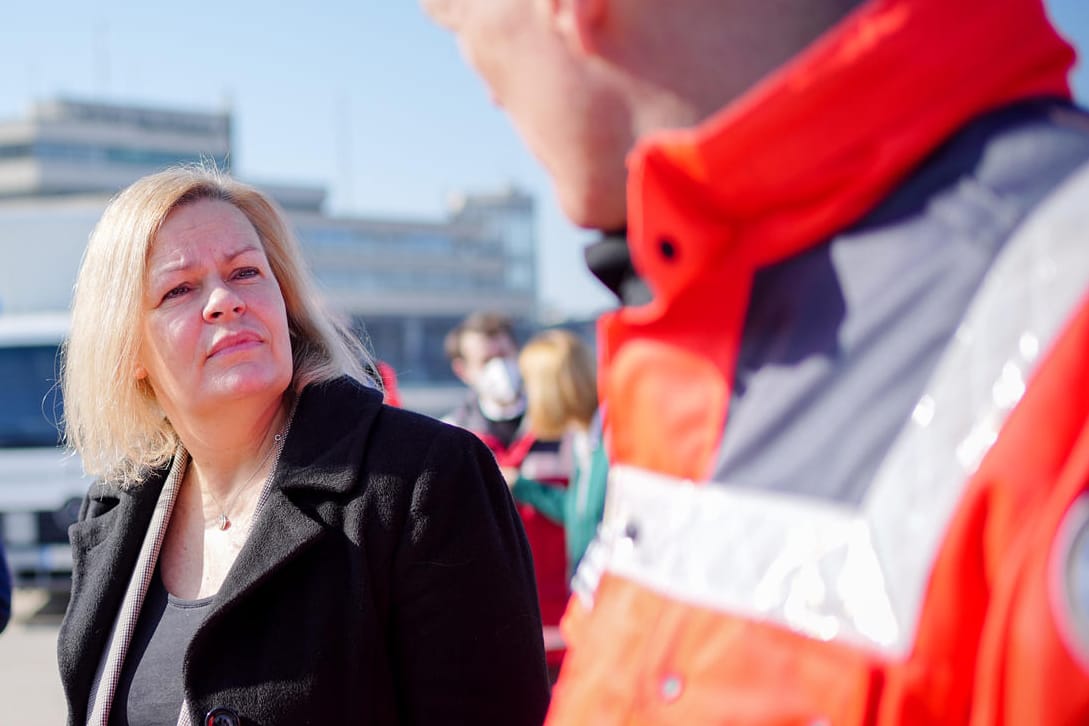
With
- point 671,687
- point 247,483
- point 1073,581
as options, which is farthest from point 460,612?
point 1073,581

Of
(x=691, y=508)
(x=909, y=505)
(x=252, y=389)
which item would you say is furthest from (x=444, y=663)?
(x=909, y=505)

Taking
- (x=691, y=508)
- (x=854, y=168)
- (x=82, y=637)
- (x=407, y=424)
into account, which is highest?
(x=854, y=168)

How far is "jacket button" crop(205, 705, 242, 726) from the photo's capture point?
2.01 m

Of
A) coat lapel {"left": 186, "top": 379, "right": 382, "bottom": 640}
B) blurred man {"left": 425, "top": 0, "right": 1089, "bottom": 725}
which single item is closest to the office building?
coat lapel {"left": 186, "top": 379, "right": 382, "bottom": 640}

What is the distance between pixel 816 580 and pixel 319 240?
232 feet

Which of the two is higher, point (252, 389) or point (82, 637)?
point (252, 389)

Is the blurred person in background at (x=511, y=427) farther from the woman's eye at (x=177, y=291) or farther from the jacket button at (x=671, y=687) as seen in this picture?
the jacket button at (x=671, y=687)

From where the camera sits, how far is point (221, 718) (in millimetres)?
2010

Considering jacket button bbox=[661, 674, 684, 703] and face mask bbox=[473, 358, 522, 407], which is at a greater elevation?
jacket button bbox=[661, 674, 684, 703]

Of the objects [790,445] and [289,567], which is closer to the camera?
[790,445]

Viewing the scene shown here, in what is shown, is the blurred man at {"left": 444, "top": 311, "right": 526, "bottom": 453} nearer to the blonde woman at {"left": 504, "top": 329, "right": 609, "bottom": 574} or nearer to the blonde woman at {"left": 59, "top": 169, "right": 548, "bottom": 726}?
the blonde woman at {"left": 504, "top": 329, "right": 609, "bottom": 574}

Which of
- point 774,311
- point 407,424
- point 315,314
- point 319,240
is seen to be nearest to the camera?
point 774,311

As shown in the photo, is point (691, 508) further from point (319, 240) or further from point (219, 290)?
point (319, 240)

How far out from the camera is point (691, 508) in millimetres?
932
